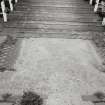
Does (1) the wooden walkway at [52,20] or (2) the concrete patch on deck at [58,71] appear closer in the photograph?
(2) the concrete patch on deck at [58,71]

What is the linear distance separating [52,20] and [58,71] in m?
3.23

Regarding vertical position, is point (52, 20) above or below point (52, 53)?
above

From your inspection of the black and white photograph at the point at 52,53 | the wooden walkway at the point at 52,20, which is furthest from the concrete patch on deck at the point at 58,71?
the wooden walkway at the point at 52,20

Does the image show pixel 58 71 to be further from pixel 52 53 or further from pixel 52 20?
pixel 52 20

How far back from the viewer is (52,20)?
7.14 meters

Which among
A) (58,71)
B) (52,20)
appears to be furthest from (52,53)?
(52,20)

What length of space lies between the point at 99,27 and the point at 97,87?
3.42 metres

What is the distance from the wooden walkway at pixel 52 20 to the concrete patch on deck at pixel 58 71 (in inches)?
22.8

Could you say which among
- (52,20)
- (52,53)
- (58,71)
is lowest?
(58,71)

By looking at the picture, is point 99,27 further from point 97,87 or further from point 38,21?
point 97,87

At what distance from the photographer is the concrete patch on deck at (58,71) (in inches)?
153

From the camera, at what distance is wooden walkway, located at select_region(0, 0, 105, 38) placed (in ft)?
21.1

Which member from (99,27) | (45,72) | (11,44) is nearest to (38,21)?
(11,44)

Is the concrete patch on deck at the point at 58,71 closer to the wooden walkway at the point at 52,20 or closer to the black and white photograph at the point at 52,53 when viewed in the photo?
the black and white photograph at the point at 52,53
